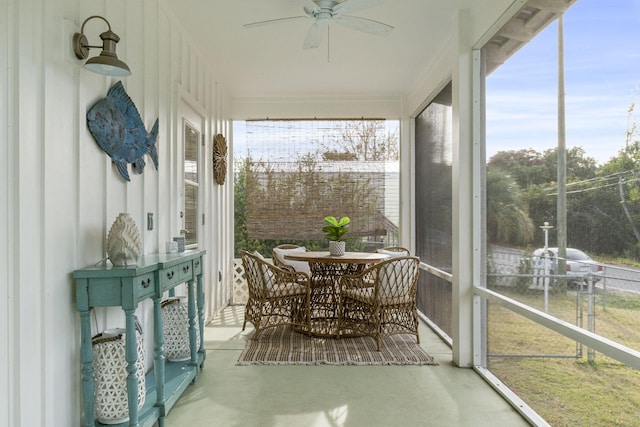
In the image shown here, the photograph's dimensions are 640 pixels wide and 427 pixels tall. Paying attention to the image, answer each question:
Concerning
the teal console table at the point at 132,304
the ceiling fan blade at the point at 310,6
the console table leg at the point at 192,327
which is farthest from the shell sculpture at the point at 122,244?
the ceiling fan blade at the point at 310,6

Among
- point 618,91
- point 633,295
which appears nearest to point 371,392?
point 633,295

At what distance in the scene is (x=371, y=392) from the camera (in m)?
2.77

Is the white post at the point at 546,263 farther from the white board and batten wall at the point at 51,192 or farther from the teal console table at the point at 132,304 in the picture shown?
the white board and batten wall at the point at 51,192

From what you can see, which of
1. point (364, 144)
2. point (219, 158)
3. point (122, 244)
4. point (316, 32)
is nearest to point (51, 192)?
point (122, 244)

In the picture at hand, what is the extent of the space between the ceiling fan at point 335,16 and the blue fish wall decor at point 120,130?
101 centimetres

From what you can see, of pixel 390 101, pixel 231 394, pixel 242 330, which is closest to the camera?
pixel 231 394

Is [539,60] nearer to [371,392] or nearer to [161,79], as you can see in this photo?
[371,392]

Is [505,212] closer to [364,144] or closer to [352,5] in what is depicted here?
[352,5]

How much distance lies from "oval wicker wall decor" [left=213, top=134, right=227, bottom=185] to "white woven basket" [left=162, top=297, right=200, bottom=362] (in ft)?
6.69

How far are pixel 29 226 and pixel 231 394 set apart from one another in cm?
164

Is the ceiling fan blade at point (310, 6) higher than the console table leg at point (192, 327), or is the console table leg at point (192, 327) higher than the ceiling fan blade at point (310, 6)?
the ceiling fan blade at point (310, 6)

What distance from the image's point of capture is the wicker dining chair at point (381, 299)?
142 inches

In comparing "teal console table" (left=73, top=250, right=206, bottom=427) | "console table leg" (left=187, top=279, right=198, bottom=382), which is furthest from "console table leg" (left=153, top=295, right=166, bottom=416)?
"console table leg" (left=187, top=279, right=198, bottom=382)

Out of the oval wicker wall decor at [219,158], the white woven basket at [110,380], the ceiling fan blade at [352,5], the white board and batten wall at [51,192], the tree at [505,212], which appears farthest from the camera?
the oval wicker wall decor at [219,158]
